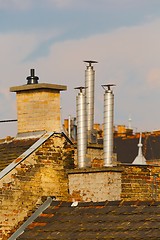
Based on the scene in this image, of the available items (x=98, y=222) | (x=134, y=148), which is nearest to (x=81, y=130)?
(x=98, y=222)

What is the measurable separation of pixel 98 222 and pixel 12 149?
12.1ft

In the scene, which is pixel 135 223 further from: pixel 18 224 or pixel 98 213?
pixel 18 224

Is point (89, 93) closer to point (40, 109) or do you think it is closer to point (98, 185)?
point (40, 109)

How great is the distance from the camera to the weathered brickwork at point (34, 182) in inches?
736

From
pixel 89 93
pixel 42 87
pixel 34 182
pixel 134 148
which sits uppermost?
pixel 42 87

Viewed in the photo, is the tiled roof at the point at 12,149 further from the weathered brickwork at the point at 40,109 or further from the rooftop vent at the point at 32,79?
the rooftop vent at the point at 32,79

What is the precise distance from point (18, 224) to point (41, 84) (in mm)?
3184

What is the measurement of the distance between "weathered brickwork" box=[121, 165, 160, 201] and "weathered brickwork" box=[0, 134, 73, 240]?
1.19m

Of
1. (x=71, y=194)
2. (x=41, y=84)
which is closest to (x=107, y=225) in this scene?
(x=71, y=194)

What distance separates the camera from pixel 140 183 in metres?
20.2

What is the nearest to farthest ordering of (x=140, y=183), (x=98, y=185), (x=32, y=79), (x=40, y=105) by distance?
1. (x=98, y=185)
2. (x=140, y=183)
3. (x=40, y=105)
4. (x=32, y=79)

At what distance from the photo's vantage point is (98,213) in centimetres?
1786

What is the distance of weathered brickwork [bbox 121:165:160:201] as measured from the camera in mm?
19734

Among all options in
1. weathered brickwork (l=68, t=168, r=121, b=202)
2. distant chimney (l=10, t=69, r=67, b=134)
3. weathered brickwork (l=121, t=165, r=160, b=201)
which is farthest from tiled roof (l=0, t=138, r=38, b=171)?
weathered brickwork (l=121, t=165, r=160, b=201)
